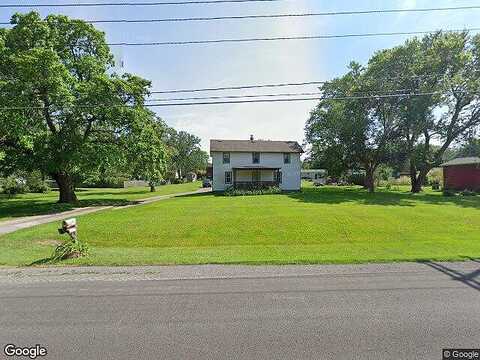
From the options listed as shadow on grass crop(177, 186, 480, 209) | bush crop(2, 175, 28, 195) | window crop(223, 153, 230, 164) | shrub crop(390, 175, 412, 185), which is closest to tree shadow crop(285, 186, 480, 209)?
shadow on grass crop(177, 186, 480, 209)

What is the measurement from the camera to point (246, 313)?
18.4 ft

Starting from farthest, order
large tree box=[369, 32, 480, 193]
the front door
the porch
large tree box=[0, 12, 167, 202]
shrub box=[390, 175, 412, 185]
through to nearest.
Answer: shrub box=[390, 175, 412, 185] < the front door < the porch < large tree box=[369, 32, 480, 193] < large tree box=[0, 12, 167, 202]

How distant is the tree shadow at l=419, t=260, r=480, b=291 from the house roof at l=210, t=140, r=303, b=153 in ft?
115

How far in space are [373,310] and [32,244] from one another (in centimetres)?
1260

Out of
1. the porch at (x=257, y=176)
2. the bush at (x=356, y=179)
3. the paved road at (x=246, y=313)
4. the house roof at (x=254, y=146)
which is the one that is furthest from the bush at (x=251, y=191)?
the paved road at (x=246, y=313)

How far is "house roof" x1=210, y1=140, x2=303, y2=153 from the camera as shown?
142 ft

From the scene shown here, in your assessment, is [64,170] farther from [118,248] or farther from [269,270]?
[269,270]

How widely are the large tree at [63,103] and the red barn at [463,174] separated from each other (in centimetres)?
3755

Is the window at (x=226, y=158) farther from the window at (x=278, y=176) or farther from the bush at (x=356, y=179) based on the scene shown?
the bush at (x=356, y=179)

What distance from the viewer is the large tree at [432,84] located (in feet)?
→ 110

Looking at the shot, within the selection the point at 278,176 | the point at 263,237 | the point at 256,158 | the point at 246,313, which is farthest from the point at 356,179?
the point at 246,313

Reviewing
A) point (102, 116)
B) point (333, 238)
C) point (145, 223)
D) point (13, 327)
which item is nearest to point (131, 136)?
point (102, 116)

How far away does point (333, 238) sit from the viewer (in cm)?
1398

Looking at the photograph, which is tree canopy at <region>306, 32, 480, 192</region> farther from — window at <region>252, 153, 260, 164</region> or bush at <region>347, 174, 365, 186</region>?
bush at <region>347, 174, 365, 186</region>
